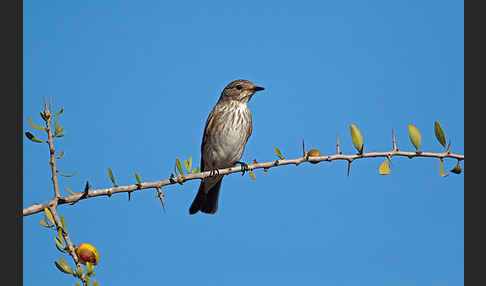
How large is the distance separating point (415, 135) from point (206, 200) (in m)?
5.42

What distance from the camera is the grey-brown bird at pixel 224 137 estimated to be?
8258 mm

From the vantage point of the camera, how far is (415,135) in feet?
12.0

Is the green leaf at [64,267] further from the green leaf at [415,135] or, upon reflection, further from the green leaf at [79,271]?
the green leaf at [415,135]

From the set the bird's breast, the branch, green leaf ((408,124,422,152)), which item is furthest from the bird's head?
green leaf ((408,124,422,152))

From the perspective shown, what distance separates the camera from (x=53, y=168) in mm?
3396

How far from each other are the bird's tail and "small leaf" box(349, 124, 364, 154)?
5006 millimetres

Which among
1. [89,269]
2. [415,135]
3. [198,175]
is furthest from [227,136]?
[89,269]

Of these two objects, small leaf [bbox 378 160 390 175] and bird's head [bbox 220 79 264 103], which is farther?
bird's head [bbox 220 79 264 103]

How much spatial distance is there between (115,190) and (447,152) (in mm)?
2575

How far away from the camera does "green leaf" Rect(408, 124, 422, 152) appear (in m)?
3.67

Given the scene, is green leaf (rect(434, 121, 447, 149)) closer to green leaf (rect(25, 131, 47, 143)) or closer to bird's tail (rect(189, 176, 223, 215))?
green leaf (rect(25, 131, 47, 143))

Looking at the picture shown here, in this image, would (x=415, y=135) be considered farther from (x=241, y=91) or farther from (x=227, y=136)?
(x=241, y=91)
